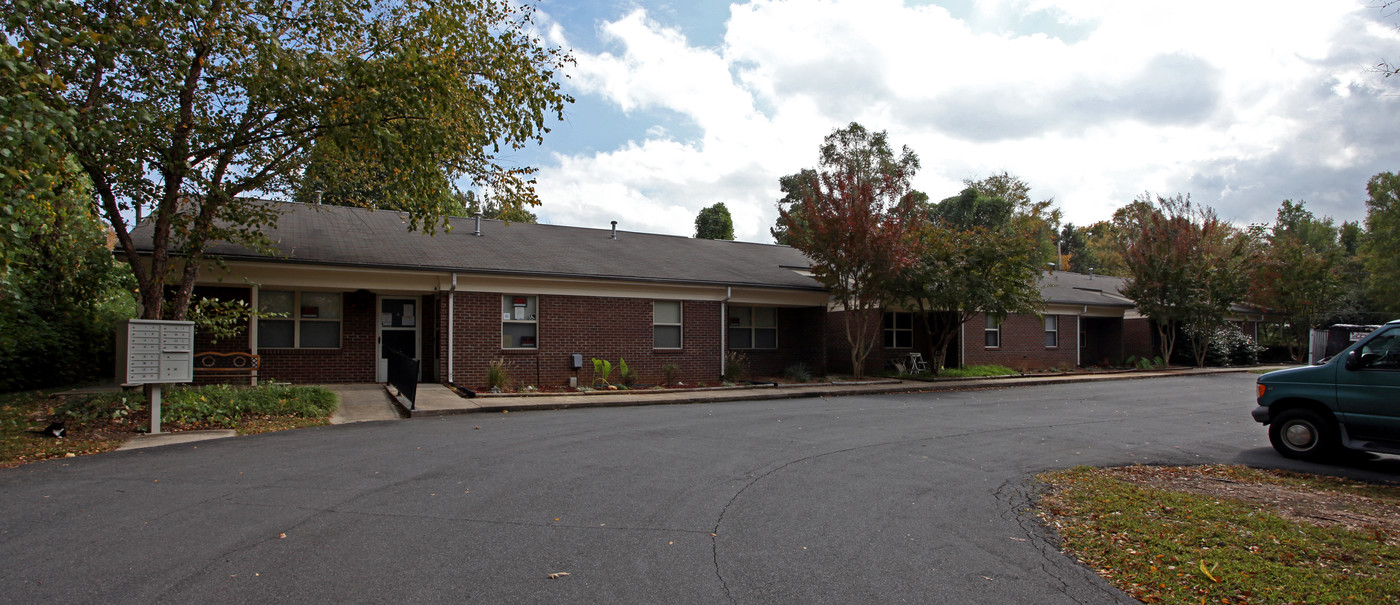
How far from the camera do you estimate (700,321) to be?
1936cm

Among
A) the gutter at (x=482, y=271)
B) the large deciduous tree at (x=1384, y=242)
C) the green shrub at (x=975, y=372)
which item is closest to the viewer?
the gutter at (x=482, y=271)

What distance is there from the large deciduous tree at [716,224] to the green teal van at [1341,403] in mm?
38718

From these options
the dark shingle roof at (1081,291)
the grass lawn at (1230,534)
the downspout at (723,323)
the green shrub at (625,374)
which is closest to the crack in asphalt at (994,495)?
the grass lawn at (1230,534)

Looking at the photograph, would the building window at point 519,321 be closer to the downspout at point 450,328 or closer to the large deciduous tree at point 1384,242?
the downspout at point 450,328

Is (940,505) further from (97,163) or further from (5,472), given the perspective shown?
(97,163)

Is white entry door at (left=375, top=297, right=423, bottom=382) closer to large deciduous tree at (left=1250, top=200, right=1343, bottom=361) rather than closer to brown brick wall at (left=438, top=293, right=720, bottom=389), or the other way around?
brown brick wall at (left=438, top=293, right=720, bottom=389)

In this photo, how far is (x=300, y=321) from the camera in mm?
16141

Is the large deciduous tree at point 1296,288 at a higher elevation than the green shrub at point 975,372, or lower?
higher

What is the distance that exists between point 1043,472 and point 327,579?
7.05 meters

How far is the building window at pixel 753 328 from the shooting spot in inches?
826

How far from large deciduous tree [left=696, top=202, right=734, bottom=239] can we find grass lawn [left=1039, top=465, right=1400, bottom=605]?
40547mm

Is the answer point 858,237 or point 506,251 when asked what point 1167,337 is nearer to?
point 858,237

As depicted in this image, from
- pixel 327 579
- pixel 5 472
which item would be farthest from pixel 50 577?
pixel 5 472

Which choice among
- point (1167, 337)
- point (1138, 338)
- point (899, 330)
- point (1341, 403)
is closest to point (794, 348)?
point (899, 330)
